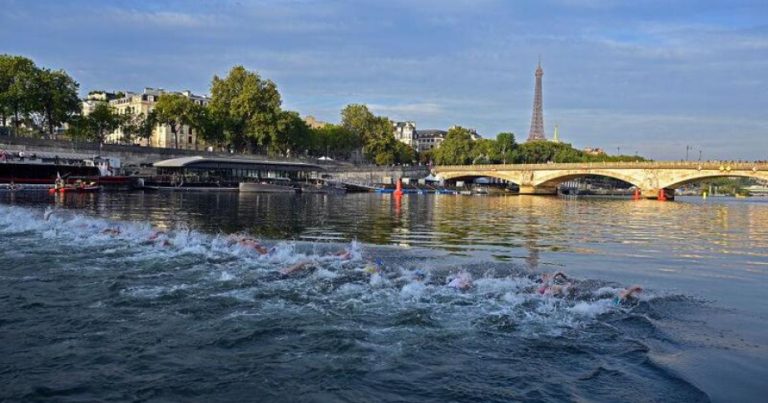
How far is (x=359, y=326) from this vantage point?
446 inches

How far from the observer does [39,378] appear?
8.27m

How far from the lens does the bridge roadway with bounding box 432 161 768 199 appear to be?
102375 millimetres

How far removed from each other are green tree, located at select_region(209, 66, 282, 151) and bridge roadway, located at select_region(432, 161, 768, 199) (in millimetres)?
47385

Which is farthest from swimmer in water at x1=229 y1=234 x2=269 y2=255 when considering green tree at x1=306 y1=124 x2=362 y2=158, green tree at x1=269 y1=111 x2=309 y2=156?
green tree at x1=306 y1=124 x2=362 y2=158

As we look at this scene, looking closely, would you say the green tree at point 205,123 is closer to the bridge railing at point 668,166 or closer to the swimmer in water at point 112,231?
the bridge railing at point 668,166

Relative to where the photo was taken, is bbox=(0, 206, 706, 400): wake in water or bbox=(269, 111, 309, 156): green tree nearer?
bbox=(0, 206, 706, 400): wake in water

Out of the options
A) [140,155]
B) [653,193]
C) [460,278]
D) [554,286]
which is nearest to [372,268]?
[460,278]

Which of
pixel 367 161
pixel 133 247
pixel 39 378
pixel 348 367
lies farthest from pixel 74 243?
pixel 367 161

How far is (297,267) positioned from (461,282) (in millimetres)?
4568

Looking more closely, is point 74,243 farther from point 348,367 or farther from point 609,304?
point 609,304

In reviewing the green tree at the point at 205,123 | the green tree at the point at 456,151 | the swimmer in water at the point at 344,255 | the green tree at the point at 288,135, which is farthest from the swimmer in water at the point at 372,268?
the green tree at the point at 456,151

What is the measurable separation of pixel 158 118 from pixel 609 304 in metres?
118

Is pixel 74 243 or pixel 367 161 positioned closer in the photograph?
pixel 74 243

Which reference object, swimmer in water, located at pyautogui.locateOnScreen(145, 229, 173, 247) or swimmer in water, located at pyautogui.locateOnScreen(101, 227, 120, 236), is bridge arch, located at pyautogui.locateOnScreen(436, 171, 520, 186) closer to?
swimmer in water, located at pyautogui.locateOnScreen(101, 227, 120, 236)
